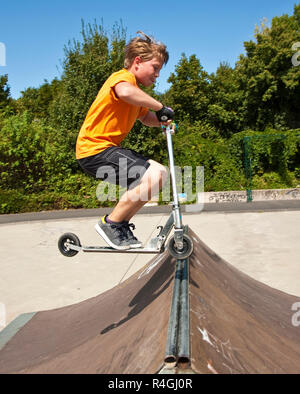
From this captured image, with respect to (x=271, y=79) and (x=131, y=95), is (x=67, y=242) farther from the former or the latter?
(x=271, y=79)

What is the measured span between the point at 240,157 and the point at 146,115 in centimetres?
1260

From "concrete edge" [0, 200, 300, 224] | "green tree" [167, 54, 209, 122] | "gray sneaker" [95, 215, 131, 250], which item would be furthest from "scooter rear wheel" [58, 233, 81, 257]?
"green tree" [167, 54, 209, 122]

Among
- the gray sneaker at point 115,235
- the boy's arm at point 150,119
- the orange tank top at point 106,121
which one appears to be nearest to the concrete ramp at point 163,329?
the gray sneaker at point 115,235

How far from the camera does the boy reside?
2814 mm

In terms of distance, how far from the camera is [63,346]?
2.73 m

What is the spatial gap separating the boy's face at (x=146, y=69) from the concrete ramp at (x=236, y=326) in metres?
1.61

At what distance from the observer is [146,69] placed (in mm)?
2904

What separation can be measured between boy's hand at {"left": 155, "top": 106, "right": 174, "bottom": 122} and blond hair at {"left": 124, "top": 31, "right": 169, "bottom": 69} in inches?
16.2

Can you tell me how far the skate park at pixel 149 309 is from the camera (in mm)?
1827

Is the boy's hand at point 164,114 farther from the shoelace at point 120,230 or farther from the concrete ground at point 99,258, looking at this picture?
the concrete ground at point 99,258

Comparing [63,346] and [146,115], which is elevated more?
[146,115]

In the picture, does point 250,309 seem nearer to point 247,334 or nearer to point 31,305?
point 247,334

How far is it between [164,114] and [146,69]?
1.27 ft
